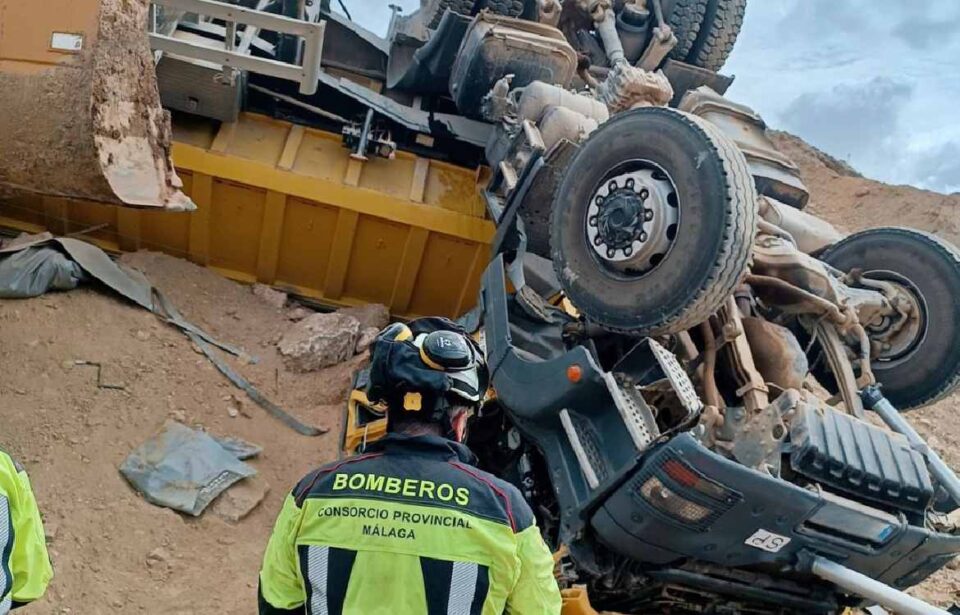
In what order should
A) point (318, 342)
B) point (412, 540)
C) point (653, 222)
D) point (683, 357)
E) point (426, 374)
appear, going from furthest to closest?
1. point (318, 342)
2. point (683, 357)
3. point (653, 222)
4. point (426, 374)
5. point (412, 540)

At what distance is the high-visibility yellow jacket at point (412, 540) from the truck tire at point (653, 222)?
1433mm

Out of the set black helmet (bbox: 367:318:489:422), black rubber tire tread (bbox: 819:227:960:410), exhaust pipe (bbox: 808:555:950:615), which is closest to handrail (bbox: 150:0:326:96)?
black helmet (bbox: 367:318:489:422)

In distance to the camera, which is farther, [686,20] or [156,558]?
[686,20]

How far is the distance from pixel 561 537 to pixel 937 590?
2.98m

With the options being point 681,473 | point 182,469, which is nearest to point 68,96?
point 182,469

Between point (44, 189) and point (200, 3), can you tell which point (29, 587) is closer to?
point (44, 189)

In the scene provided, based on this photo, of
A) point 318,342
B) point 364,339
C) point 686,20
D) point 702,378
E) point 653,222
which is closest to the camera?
point 653,222

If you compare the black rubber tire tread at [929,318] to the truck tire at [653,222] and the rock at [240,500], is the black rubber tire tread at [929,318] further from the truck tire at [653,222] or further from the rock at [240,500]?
the rock at [240,500]

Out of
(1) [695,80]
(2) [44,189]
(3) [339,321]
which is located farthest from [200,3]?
(1) [695,80]

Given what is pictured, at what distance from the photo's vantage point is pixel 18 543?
1779mm

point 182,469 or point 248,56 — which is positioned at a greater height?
point 248,56

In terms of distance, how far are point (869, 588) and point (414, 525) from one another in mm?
1823

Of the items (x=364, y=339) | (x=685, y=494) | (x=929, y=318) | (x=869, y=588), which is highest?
(x=929, y=318)

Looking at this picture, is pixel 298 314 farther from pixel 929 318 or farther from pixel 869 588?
pixel 869 588
